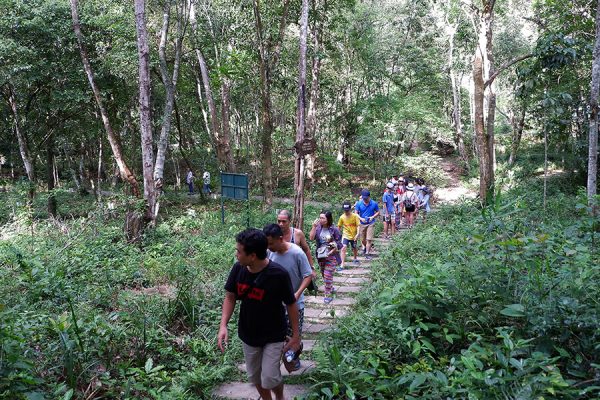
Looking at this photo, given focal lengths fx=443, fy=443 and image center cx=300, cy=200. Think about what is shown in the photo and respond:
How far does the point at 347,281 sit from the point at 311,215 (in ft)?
27.2

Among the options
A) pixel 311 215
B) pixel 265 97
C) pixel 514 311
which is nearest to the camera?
pixel 514 311

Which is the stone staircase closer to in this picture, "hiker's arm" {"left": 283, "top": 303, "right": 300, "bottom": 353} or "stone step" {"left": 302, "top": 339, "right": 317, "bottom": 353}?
"stone step" {"left": 302, "top": 339, "right": 317, "bottom": 353}

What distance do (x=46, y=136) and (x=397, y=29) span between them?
19.6m

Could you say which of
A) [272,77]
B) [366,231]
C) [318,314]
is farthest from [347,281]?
[272,77]

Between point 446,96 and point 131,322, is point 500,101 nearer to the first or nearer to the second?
→ point 446,96

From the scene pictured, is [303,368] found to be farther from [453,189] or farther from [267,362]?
[453,189]

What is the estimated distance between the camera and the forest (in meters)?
3.94

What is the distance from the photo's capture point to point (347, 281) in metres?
8.35

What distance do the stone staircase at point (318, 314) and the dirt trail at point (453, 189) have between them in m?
11.3

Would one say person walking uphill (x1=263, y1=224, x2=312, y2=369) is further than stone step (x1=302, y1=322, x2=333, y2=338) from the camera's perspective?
No

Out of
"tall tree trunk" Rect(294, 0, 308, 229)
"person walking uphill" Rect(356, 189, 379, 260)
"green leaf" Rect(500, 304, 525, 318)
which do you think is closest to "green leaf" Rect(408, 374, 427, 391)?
"green leaf" Rect(500, 304, 525, 318)

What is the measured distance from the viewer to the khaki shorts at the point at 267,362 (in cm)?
353

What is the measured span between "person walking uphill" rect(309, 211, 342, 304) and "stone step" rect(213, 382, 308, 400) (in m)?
2.46

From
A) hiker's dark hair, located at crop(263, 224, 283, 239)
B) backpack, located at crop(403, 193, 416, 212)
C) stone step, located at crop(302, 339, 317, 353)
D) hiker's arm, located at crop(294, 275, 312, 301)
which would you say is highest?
hiker's dark hair, located at crop(263, 224, 283, 239)
